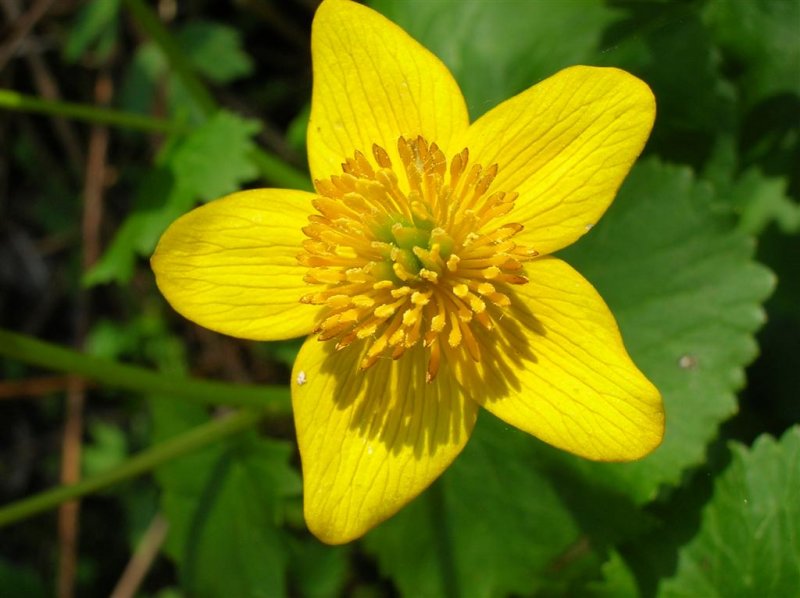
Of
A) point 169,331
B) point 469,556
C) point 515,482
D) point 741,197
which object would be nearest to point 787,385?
point 741,197

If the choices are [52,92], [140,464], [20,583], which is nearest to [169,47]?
[140,464]

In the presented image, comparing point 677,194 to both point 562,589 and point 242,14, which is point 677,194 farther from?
point 242,14

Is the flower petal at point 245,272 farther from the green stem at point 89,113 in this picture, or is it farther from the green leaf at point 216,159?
the green stem at point 89,113

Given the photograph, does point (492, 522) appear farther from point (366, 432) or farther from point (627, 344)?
point (366, 432)

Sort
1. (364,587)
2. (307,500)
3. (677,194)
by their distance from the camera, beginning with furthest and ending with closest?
(364,587), (677,194), (307,500)

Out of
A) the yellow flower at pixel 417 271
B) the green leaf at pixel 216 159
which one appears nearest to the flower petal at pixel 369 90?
the yellow flower at pixel 417 271

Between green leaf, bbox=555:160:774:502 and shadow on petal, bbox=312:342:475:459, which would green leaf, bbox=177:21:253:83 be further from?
shadow on petal, bbox=312:342:475:459
